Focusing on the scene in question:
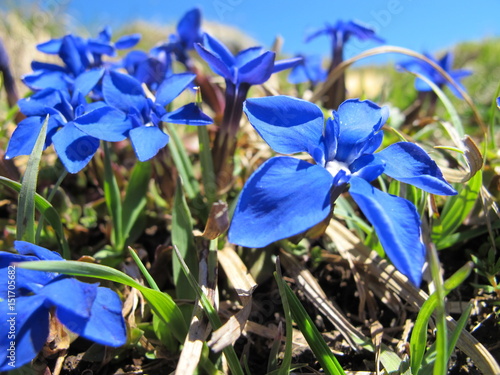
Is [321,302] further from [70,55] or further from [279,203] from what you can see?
[70,55]

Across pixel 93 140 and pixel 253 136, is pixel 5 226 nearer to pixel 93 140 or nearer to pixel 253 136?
pixel 93 140

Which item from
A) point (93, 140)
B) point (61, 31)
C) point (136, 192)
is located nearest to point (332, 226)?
point (136, 192)

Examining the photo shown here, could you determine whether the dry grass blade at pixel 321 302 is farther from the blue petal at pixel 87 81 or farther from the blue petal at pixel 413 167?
the blue petal at pixel 87 81

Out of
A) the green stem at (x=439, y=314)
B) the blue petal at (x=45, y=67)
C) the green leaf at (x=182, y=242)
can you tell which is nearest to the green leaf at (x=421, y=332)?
the green stem at (x=439, y=314)

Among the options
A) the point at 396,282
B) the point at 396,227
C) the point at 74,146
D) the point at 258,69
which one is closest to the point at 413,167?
the point at 396,227

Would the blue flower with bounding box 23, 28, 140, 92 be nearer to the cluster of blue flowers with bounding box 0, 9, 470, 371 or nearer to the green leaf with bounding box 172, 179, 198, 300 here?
the cluster of blue flowers with bounding box 0, 9, 470, 371

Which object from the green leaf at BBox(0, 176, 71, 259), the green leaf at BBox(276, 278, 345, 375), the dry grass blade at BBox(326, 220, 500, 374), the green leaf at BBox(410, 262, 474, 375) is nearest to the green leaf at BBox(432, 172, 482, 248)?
the dry grass blade at BBox(326, 220, 500, 374)

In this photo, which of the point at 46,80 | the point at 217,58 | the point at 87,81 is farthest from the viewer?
the point at 46,80
